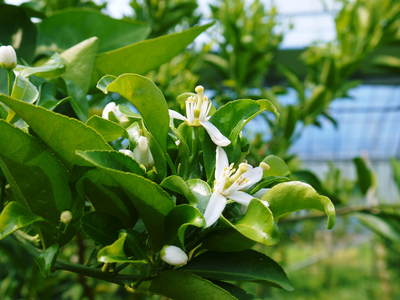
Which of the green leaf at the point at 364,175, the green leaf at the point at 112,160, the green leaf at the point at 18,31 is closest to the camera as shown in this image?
the green leaf at the point at 112,160

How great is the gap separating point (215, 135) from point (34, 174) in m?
0.18

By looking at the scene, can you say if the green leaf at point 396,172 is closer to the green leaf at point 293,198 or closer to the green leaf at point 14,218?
the green leaf at point 293,198

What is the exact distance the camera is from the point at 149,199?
0.45 metres

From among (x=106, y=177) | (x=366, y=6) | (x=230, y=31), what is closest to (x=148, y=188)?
(x=106, y=177)

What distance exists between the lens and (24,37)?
69 cm

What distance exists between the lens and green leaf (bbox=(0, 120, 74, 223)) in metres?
0.45

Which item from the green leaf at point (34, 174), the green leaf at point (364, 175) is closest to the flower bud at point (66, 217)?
the green leaf at point (34, 174)

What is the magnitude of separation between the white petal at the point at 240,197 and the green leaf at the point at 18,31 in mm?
379

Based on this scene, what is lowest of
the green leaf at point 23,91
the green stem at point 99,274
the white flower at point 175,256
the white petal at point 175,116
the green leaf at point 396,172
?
the green leaf at point 396,172

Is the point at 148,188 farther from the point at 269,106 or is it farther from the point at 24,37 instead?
the point at 24,37

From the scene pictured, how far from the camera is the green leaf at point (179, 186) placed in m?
0.44

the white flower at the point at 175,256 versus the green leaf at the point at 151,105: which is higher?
the green leaf at the point at 151,105

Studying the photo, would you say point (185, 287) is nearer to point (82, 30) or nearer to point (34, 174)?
point (34, 174)

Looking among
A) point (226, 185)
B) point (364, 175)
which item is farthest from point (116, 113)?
point (364, 175)
